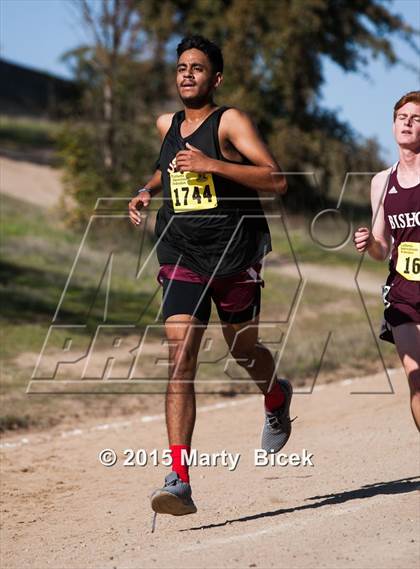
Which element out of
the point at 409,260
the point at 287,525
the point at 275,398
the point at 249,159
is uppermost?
the point at 249,159

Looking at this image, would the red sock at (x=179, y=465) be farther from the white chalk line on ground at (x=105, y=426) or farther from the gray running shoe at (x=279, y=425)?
the white chalk line on ground at (x=105, y=426)

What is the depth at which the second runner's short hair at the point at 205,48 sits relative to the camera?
632cm

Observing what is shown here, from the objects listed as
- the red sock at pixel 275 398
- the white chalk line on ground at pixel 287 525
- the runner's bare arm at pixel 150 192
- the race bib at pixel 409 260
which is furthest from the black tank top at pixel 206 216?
the white chalk line on ground at pixel 287 525

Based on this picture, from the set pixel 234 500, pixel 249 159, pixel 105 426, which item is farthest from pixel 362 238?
pixel 105 426

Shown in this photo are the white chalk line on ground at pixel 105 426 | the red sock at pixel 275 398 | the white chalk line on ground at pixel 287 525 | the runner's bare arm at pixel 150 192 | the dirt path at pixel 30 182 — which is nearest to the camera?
the white chalk line on ground at pixel 287 525

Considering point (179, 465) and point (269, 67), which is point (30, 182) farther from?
point (179, 465)

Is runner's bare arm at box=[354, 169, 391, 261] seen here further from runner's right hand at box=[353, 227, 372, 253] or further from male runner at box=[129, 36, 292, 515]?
male runner at box=[129, 36, 292, 515]

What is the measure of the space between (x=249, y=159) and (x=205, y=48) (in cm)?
72

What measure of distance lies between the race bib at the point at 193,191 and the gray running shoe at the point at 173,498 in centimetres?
155

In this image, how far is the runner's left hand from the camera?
19.6 feet

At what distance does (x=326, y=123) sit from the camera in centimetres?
3703

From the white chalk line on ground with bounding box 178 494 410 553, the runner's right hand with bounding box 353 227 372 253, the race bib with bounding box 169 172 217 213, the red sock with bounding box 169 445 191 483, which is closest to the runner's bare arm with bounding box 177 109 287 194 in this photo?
the race bib with bounding box 169 172 217 213

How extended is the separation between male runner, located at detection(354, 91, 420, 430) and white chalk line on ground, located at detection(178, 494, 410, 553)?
681 millimetres

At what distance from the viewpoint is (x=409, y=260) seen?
620 cm
